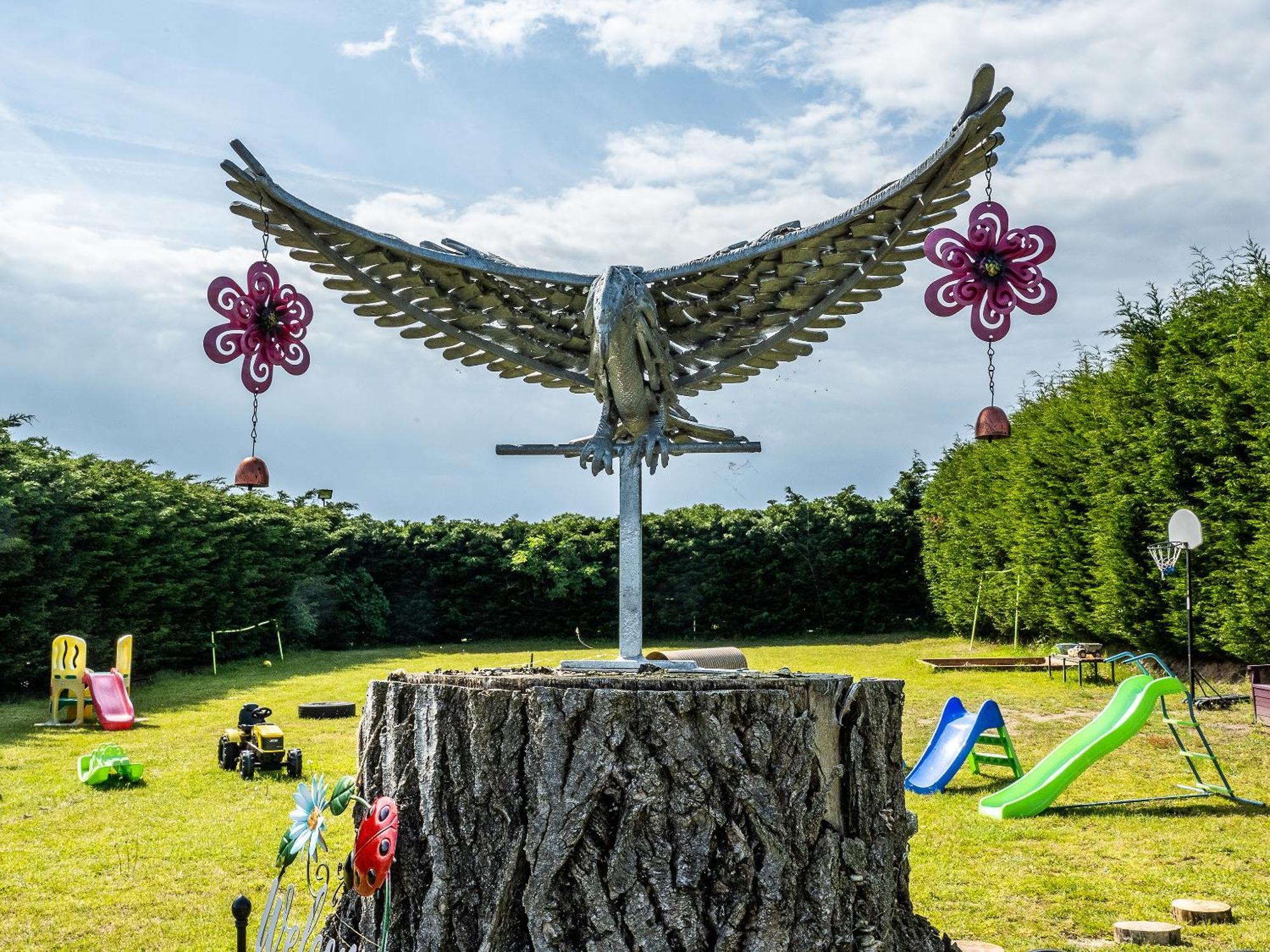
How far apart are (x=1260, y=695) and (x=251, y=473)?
8960 millimetres

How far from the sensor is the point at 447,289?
5.52 m

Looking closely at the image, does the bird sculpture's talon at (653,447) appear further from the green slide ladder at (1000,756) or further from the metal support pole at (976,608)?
the metal support pole at (976,608)

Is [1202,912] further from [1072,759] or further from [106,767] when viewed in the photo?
[106,767]

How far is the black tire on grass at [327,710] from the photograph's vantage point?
468 inches

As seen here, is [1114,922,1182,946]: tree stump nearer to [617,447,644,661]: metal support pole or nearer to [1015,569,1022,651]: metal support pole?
[617,447,644,661]: metal support pole

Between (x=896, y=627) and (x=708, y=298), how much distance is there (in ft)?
54.3

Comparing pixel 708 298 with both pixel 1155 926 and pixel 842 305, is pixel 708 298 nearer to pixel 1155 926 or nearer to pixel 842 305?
pixel 842 305

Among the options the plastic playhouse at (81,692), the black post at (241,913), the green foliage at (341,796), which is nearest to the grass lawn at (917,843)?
the plastic playhouse at (81,692)

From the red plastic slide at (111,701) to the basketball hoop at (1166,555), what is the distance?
1065cm

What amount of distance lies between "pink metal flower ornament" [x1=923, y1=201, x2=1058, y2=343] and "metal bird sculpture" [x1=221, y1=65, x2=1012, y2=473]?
7.2 inches

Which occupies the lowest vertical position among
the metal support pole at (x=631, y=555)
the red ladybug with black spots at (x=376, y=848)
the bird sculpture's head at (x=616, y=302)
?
the red ladybug with black spots at (x=376, y=848)

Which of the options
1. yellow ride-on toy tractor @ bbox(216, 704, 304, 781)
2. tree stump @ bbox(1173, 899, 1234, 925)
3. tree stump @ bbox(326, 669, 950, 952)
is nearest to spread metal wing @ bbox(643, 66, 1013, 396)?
tree stump @ bbox(326, 669, 950, 952)

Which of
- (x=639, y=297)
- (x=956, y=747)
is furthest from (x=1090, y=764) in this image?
(x=639, y=297)

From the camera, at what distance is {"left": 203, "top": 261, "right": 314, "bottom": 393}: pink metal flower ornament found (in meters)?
5.43
